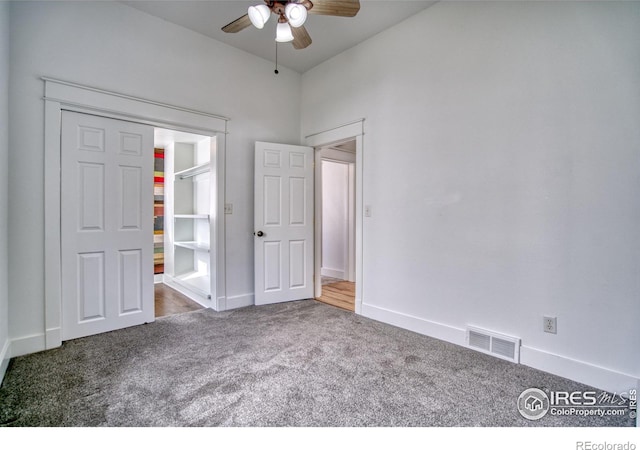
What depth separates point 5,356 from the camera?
214 cm

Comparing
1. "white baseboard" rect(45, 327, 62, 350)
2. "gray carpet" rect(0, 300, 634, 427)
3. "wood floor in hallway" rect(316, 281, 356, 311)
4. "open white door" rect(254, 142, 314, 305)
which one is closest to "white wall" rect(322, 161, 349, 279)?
"wood floor in hallway" rect(316, 281, 356, 311)

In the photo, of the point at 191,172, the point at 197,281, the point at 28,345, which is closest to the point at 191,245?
the point at 197,281

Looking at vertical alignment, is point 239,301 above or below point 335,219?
below

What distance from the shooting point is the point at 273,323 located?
121 inches

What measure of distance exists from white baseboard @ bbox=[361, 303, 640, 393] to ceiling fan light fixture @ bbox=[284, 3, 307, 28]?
267 cm

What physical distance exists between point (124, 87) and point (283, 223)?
2.10 meters

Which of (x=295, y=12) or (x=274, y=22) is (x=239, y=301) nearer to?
(x=295, y=12)

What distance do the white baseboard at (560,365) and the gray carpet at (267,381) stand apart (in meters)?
0.08

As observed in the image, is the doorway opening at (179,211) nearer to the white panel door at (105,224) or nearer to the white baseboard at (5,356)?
the white panel door at (105,224)

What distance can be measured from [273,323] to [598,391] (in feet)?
8.17

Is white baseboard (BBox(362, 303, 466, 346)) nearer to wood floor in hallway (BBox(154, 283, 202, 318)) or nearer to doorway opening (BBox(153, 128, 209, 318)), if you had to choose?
wood floor in hallway (BBox(154, 283, 202, 318))

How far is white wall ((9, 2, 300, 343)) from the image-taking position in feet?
7.79

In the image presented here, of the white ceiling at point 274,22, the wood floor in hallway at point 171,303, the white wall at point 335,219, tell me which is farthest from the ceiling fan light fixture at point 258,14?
the white wall at point 335,219
